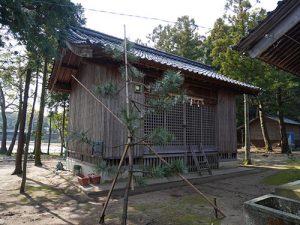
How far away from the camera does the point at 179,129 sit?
35.8 ft

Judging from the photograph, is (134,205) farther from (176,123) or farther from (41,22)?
(41,22)

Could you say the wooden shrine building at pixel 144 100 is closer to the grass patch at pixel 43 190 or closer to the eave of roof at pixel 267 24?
the grass patch at pixel 43 190

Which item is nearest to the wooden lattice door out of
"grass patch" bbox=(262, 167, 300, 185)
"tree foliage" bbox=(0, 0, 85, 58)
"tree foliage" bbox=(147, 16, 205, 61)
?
"grass patch" bbox=(262, 167, 300, 185)

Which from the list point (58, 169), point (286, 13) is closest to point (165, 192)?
point (286, 13)

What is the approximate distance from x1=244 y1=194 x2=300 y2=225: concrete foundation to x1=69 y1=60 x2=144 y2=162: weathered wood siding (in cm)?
415

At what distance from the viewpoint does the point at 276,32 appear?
4066mm

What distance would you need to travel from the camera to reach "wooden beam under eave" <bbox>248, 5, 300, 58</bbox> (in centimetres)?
385

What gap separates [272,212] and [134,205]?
405 centimetres

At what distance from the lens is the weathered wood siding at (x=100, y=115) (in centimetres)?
898

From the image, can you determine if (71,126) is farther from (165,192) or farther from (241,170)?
(241,170)

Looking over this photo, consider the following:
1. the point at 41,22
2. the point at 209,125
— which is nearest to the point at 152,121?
the point at 209,125

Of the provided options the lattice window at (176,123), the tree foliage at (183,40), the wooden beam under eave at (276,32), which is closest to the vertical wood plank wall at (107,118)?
the lattice window at (176,123)

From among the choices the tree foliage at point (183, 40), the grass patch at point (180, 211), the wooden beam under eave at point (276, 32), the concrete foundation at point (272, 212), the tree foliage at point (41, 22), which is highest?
the tree foliage at point (183, 40)

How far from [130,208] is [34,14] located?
292 inches
